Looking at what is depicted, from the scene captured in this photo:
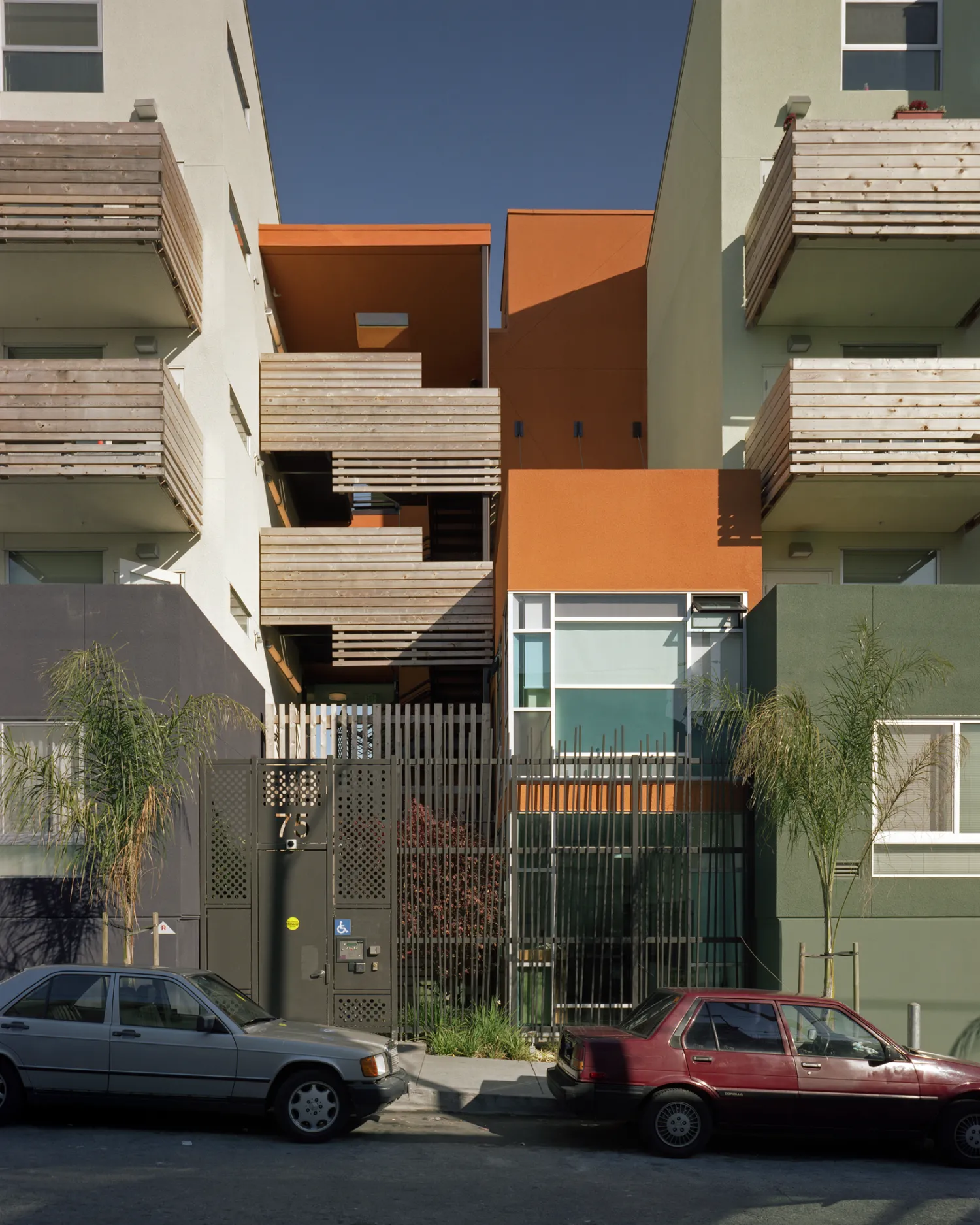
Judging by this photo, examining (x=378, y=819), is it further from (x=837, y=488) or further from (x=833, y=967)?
(x=837, y=488)

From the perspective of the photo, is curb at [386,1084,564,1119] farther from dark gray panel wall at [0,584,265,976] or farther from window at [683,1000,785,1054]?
dark gray panel wall at [0,584,265,976]

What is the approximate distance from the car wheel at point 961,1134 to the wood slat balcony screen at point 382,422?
1351 centimetres

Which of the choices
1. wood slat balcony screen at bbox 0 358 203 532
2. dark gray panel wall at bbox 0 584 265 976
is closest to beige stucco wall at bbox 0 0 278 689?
wood slat balcony screen at bbox 0 358 203 532

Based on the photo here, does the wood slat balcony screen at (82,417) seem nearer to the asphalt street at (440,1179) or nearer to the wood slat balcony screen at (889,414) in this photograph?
the wood slat balcony screen at (889,414)

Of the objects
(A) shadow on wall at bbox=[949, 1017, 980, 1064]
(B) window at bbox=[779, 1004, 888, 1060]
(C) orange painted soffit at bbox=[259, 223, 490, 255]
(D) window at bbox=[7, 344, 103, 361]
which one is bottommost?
(A) shadow on wall at bbox=[949, 1017, 980, 1064]

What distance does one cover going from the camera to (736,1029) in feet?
32.8

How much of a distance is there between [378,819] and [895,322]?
10.8 meters

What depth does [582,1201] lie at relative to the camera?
8.17 m

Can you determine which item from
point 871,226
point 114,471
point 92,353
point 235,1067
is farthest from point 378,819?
point 871,226

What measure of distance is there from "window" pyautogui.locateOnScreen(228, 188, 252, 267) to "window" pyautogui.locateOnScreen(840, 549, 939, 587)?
1039cm

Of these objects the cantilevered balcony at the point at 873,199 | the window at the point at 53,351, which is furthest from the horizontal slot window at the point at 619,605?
the window at the point at 53,351

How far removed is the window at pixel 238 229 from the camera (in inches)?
760

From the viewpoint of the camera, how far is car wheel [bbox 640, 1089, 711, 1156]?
31.7 ft

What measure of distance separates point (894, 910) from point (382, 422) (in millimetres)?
12159
